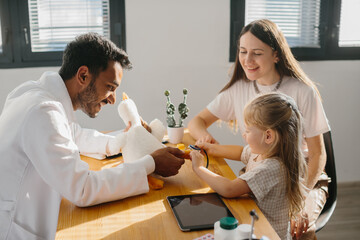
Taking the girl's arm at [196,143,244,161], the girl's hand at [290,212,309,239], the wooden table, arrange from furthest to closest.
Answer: the girl's arm at [196,143,244,161] < the girl's hand at [290,212,309,239] < the wooden table

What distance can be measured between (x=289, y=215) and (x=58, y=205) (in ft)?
2.65

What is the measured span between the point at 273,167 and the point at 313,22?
208 cm

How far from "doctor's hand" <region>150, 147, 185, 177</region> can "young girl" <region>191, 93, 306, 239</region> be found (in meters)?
0.07

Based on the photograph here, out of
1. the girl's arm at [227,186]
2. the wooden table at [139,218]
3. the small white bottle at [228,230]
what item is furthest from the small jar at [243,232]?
the girl's arm at [227,186]

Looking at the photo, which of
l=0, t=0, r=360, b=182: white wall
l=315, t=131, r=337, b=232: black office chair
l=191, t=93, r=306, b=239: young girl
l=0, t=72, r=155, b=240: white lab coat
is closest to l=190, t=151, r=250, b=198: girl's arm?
l=191, t=93, r=306, b=239: young girl

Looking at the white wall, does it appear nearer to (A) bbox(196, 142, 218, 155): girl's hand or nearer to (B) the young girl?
(A) bbox(196, 142, 218, 155): girl's hand

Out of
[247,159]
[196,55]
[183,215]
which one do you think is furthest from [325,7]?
[183,215]

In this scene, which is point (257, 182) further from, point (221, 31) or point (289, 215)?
point (221, 31)

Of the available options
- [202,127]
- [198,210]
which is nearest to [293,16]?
[202,127]

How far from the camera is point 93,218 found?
113 cm

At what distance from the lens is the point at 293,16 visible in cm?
296

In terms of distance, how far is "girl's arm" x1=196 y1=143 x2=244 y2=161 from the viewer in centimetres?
169

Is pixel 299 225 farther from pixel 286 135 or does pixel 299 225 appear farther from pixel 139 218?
pixel 139 218

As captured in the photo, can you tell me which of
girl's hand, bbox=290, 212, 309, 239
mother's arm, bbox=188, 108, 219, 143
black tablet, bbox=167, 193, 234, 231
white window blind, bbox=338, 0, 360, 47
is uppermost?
white window blind, bbox=338, 0, 360, 47
